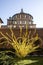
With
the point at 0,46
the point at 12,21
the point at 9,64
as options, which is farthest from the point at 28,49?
the point at 12,21

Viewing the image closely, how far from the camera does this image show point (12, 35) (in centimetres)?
1955

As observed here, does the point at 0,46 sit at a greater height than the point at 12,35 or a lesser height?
lesser

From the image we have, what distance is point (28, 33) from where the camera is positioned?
20500 mm

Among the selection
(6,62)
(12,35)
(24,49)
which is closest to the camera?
(6,62)

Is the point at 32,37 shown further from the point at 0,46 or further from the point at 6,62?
the point at 6,62

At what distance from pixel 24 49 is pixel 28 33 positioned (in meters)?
5.04

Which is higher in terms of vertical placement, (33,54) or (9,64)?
(9,64)

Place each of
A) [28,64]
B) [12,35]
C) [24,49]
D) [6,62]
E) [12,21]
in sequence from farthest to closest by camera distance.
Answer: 1. [12,21]
2. [12,35]
3. [24,49]
4. [28,64]
5. [6,62]

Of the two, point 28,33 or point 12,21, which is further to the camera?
point 12,21

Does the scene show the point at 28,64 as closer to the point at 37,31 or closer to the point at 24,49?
the point at 24,49

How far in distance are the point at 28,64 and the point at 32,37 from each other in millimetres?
8477

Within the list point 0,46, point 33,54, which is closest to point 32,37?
point 33,54

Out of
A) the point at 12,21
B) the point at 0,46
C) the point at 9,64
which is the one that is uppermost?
the point at 9,64

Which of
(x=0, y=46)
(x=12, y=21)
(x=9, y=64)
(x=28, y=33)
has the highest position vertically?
(x=9, y=64)
